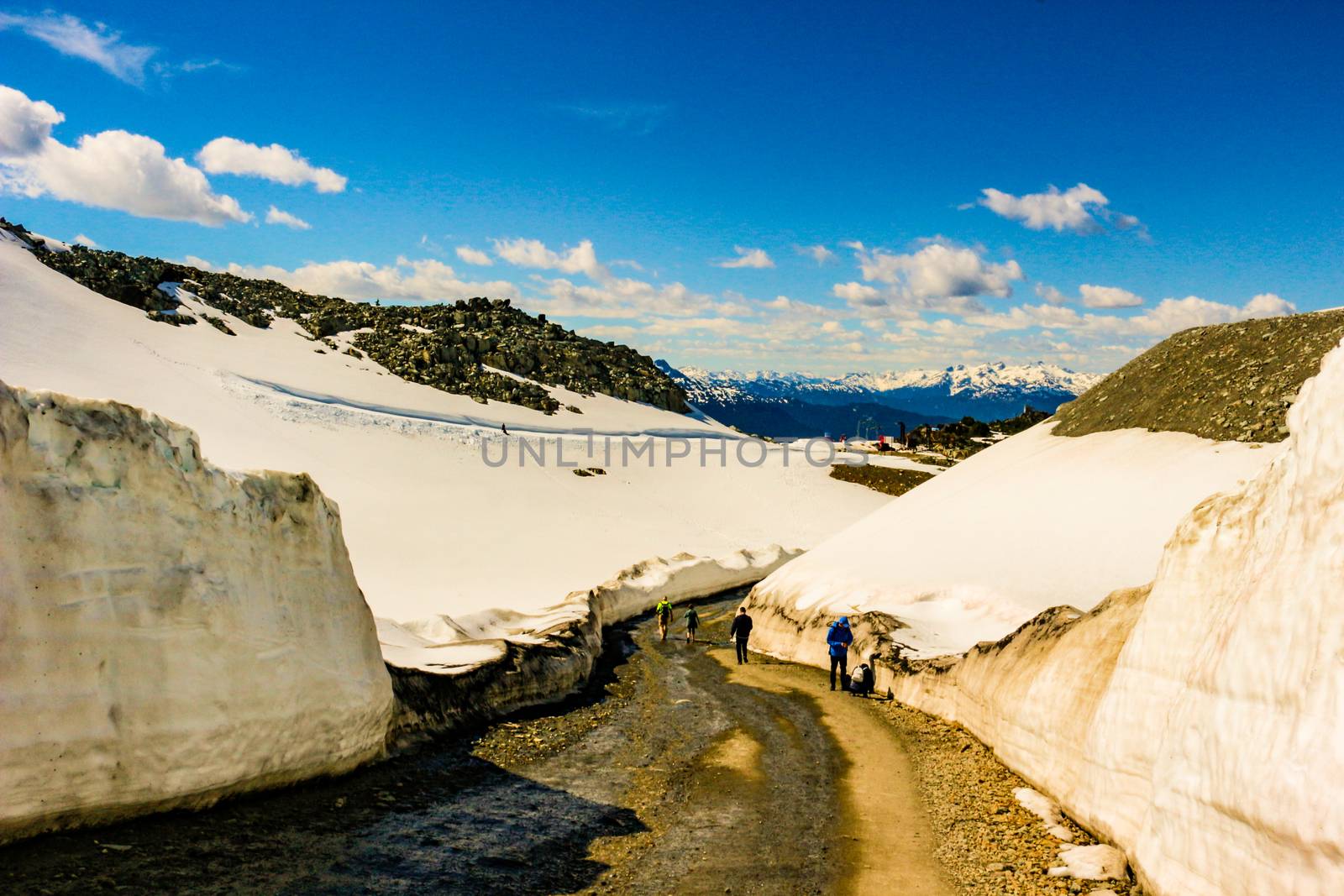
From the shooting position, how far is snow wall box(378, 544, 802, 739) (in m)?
14.1

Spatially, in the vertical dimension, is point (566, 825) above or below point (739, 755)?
above

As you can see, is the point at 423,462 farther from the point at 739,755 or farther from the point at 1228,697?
the point at 1228,697

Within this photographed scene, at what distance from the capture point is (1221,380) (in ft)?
76.1

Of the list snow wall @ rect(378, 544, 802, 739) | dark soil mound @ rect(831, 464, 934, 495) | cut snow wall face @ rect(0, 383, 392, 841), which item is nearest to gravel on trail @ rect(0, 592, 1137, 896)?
cut snow wall face @ rect(0, 383, 392, 841)

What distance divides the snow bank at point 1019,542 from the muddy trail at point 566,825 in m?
5.32

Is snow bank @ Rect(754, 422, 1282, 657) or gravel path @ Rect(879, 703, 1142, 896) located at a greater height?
snow bank @ Rect(754, 422, 1282, 657)

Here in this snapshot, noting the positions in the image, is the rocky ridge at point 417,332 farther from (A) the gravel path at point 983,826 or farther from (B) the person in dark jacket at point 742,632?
(A) the gravel path at point 983,826

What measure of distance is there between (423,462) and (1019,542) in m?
45.2

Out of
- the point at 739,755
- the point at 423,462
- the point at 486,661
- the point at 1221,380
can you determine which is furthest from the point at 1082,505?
the point at 423,462

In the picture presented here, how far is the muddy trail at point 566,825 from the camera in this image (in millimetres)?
8336

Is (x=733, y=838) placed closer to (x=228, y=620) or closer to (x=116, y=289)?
(x=228, y=620)

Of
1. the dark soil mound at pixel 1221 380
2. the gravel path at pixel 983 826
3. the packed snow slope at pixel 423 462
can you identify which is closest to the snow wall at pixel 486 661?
the packed snow slope at pixel 423 462

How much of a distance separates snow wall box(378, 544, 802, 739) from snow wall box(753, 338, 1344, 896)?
9.51m

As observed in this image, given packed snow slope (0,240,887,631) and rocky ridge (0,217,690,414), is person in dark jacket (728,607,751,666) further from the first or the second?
rocky ridge (0,217,690,414)
